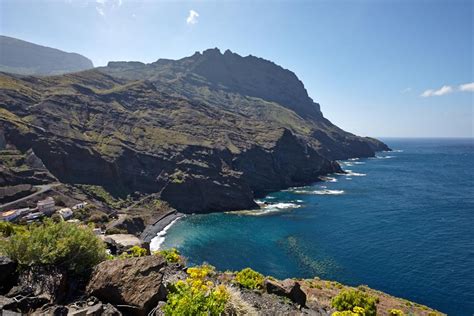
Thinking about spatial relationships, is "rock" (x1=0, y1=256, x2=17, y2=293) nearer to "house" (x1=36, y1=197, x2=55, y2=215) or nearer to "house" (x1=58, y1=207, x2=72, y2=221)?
"house" (x1=58, y1=207, x2=72, y2=221)

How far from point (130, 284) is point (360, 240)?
73833 millimetres

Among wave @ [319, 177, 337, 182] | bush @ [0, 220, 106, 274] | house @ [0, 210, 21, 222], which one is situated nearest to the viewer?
bush @ [0, 220, 106, 274]

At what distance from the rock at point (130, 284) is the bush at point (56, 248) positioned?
929mm

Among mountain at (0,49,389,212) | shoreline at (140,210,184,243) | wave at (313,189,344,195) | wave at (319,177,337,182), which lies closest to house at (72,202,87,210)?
shoreline at (140,210,184,243)

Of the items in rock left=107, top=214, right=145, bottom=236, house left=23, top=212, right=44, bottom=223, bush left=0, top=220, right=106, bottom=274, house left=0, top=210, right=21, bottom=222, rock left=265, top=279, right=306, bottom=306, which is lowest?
rock left=107, top=214, right=145, bottom=236

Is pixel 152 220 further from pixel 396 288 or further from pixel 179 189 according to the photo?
pixel 396 288

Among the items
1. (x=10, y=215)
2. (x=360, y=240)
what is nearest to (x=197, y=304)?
(x=360, y=240)

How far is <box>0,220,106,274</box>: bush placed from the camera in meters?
11.7

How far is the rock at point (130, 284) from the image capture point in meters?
11.1

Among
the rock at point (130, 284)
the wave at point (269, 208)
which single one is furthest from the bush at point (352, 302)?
the wave at point (269, 208)

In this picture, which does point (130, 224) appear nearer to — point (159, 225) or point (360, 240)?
point (159, 225)

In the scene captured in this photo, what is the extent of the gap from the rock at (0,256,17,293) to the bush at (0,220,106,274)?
0.93ft

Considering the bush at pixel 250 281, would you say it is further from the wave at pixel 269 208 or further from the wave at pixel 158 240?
the wave at pixel 269 208

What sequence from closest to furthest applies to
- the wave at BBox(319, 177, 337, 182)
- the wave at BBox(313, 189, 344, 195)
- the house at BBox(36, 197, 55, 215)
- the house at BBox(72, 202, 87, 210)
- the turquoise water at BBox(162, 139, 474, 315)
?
the turquoise water at BBox(162, 139, 474, 315) < the house at BBox(36, 197, 55, 215) < the house at BBox(72, 202, 87, 210) < the wave at BBox(313, 189, 344, 195) < the wave at BBox(319, 177, 337, 182)
